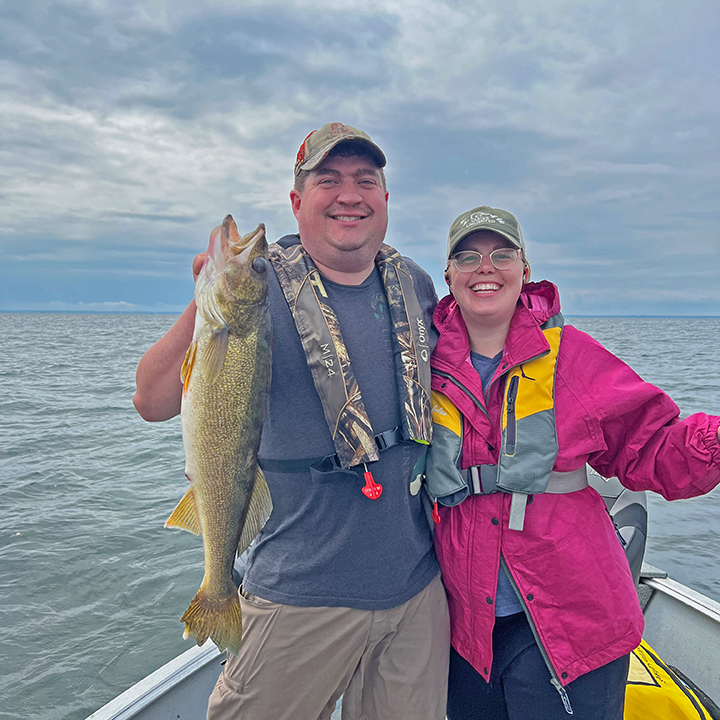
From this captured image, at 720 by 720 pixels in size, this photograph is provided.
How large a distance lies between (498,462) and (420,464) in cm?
38

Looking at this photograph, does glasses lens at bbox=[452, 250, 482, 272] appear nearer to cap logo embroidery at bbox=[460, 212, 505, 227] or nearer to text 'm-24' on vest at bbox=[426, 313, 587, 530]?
cap logo embroidery at bbox=[460, 212, 505, 227]

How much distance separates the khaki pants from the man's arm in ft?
3.43

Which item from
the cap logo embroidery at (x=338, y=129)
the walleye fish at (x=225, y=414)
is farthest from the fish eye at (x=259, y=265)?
the cap logo embroidery at (x=338, y=129)

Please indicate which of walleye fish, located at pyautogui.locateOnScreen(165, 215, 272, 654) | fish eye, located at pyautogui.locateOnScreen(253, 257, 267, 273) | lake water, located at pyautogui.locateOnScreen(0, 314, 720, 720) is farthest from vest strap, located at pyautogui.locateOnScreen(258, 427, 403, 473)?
lake water, located at pyautogui.locateOnScreen(0, 314, 720, 720)

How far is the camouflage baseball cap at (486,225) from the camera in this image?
2697mm

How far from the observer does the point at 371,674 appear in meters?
2.66

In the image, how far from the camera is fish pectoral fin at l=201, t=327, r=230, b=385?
7.18 feet

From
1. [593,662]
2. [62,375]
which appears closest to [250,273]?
[593,662]

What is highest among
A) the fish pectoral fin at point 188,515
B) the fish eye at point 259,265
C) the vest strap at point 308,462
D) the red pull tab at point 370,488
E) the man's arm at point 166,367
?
the fish eye at point 259,265

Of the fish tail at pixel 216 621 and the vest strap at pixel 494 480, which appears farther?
the vest strap at pixel 494 480

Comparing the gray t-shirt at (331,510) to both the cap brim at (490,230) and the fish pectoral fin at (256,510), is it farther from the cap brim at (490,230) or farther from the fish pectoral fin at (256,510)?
the cap brim at (490,230)

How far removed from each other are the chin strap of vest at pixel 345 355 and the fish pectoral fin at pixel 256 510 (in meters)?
0.37

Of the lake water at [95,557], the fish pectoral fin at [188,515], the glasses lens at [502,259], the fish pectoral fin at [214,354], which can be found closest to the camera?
the fish pectoral fin at [214,354]

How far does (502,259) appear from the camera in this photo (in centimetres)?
272
